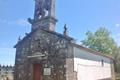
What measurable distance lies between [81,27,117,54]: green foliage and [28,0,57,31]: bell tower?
22.0 m

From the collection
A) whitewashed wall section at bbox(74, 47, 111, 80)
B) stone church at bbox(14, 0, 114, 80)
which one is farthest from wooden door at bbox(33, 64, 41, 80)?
whitewashed wall section at bbox(74, 47, 111, 80)

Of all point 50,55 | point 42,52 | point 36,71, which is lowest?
point 36,71

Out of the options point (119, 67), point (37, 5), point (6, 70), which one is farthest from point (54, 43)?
point (119, 67)

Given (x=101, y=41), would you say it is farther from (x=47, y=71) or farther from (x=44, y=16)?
(x=47, y=71)

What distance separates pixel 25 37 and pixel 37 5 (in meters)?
3.67

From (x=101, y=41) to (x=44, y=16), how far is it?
22948 millimetres

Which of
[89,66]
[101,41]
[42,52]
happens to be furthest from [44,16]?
[101,41]

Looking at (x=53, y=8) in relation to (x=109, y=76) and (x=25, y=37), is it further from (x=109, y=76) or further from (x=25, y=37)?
(x=109, y=76)

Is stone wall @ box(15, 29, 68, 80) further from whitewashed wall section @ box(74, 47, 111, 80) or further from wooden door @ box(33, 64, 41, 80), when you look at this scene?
whitewashed wall section @ box(74, 47, 111, 80)

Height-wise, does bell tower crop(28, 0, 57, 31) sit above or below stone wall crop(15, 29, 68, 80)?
above

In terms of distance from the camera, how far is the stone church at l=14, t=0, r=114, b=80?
546 inches

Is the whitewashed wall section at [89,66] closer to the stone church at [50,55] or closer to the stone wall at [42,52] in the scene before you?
the stone church at [50,55]

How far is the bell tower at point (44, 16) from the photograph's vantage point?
651 inches

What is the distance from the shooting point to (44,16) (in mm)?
17031
